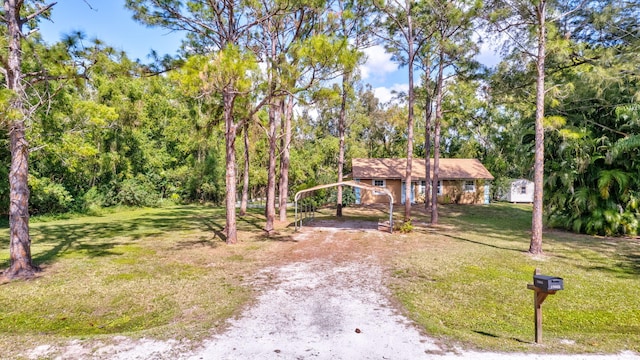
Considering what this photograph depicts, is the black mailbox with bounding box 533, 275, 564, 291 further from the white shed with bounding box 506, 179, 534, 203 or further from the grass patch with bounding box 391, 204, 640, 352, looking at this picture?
the white shed with bounding box 506, 179, 534, 203

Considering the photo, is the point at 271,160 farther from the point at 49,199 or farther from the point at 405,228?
the point at 49,199

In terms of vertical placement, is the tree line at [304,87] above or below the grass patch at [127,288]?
above

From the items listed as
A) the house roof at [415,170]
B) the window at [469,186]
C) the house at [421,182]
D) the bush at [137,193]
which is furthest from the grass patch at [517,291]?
the bush at [137,193]

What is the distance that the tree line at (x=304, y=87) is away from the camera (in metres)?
7.87

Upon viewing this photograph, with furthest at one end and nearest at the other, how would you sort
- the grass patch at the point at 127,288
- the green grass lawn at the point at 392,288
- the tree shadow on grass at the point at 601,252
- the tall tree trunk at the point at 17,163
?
the tree shadow on grass at the point at 601,252
the tall tree trunk at the point at 17,163
the grass patch at the point at 127,288
the green grass lawn at the point at 392,288

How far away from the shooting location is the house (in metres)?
26.0

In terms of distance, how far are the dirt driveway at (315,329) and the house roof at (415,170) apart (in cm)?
1789

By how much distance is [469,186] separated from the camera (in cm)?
2705

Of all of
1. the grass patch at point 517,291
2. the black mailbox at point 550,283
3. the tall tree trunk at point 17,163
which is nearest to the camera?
the black mailbox at point 550,283

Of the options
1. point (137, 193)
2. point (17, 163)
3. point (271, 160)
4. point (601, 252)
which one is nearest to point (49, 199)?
point (137, 193)

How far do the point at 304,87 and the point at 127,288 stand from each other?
21.0 feet

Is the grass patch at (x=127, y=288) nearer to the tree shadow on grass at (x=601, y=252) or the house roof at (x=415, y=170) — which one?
the tree shadow on grass at (x=601, y=252)

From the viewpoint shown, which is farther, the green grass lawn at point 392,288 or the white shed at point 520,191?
the white shed at point 520,191

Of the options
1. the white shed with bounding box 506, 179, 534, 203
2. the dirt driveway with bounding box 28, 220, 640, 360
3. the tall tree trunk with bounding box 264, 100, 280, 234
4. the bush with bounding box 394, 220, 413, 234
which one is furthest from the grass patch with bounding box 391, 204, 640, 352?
the white shed with bounding box 506, 179, 534, 203
